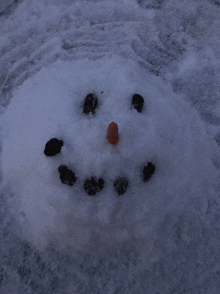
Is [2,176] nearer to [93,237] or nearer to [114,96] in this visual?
[93,237]

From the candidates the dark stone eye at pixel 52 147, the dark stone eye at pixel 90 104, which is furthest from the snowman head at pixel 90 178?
the dark stone eye at pixel 90 104

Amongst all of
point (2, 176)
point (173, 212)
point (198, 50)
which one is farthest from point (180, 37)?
point (2, 176)

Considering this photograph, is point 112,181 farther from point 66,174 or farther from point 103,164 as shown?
point 66,174

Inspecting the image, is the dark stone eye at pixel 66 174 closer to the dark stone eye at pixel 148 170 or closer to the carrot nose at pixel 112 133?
the carrot nose at pixel 112 133

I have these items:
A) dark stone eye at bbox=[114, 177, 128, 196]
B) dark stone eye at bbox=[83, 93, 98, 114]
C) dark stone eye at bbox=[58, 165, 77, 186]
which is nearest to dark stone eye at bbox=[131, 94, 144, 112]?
dark stone eye at bbox=[83, 93, 98, 114]

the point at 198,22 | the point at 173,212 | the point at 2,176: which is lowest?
the point at 173,212

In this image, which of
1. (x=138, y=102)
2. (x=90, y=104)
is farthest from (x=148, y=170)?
(x=90, y=104)
